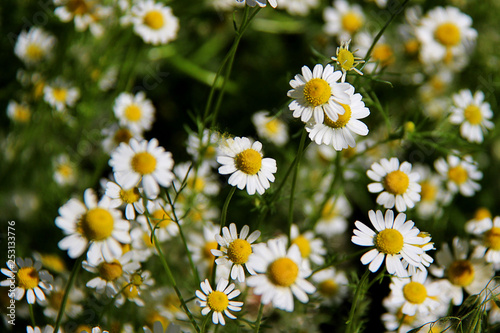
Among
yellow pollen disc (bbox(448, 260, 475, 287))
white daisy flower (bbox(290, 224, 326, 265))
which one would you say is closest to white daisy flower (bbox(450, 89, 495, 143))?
Answer: yellow pollen disc (bbox(448, 260, 475, 287))

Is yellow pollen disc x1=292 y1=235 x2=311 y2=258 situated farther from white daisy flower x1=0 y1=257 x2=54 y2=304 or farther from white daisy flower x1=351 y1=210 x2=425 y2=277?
white daisy flower x1=0 y1=257 x2=54 y2=304

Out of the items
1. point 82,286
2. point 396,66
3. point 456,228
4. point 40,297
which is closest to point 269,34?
point 396,66

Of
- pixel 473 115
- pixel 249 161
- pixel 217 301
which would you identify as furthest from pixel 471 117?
pixel 217 301

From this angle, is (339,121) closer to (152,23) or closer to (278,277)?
(278,277)

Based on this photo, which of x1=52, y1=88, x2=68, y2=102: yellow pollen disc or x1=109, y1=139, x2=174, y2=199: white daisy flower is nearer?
x1=109, y1=139, x2=174, y2=199: white daisy flower

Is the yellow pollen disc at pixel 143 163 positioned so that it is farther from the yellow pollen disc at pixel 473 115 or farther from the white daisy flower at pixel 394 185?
the yellow pollen disc at pixel 473 115

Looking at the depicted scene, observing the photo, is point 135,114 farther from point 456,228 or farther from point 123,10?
point 456,228
